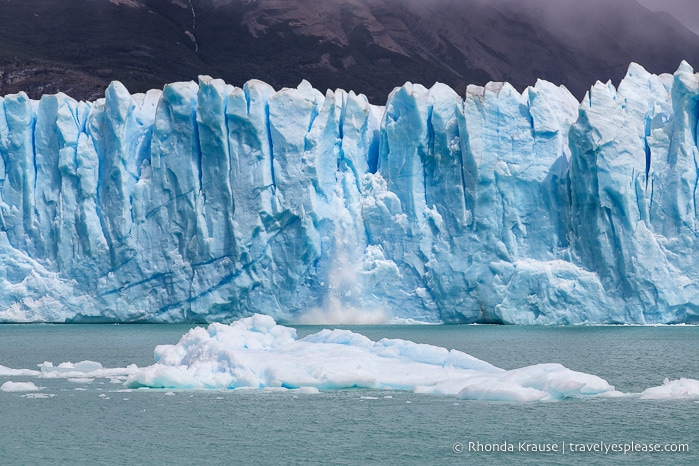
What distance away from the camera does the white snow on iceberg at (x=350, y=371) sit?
48.7 ft

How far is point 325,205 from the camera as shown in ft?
96.9

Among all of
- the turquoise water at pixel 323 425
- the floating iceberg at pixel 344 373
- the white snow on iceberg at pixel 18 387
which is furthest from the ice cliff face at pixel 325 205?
the white snow on iceberg at pixel 18 387

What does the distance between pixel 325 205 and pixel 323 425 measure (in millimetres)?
16521

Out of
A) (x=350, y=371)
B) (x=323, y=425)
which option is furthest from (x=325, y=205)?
(x=323, y=425)

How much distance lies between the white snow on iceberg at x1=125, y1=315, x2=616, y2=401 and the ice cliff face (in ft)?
36.7

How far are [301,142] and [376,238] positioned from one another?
3557mm

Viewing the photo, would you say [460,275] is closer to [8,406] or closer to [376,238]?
[376,238]

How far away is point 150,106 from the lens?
31203mm

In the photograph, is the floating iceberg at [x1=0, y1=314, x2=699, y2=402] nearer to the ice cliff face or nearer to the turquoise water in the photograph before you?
the turquoise water

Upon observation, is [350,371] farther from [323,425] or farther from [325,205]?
[325,205]

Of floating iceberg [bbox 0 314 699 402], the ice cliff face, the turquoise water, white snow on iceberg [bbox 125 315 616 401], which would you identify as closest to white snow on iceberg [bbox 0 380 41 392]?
floating iceberg [bbox 0 314 699 402]

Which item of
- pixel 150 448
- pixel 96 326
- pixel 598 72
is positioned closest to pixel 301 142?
pixel 96 326

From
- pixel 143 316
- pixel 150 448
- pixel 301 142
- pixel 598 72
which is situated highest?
pixel 598 72

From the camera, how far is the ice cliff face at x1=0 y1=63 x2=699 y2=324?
27.8m
